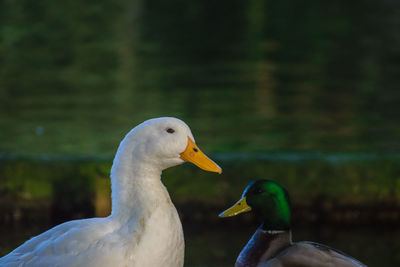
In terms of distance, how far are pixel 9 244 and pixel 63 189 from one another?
0.81 metres

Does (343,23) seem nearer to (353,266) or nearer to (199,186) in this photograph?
(199,186)

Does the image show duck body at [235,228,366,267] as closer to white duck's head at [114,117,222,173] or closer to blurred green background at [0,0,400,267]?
white duck's head at [114,117,222,173]

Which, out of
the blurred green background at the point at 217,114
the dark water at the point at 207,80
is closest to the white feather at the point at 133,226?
the blurred green background at the point at 217,114

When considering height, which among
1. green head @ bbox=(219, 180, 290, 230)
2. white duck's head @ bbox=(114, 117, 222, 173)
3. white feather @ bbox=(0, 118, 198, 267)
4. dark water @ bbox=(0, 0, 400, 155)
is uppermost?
white duck's head @ bbox=(114, 117, 222, 173)

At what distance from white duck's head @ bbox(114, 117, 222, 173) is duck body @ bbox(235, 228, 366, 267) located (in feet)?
3.17

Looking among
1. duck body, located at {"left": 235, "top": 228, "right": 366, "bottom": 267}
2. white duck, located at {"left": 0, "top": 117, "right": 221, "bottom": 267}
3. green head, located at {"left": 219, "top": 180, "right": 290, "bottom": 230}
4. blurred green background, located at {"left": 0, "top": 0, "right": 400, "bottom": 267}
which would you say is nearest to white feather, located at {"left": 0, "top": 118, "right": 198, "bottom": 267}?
white duck, located at {"left": 0, "top": 117, "right": 221, "bottom": 267}

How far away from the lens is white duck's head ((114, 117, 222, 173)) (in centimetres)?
430

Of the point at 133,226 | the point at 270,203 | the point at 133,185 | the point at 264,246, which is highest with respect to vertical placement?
the point at 133,185

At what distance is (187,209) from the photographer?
7.34m

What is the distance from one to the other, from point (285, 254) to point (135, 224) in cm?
103

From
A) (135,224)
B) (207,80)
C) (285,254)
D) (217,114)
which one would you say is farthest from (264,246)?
(207,80)

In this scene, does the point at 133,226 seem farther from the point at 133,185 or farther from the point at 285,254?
the point at 285,254

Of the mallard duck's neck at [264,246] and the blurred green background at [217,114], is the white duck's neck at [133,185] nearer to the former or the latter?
the mallard duck's neck at [264,246]

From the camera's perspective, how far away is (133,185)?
4375 mm
